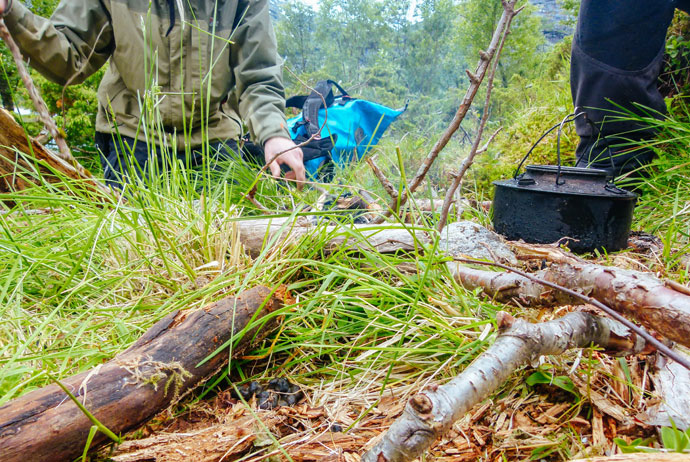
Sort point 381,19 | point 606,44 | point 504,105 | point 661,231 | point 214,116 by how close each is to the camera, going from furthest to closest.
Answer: point 381,19
point 504,105
point 214,116
point 606,44
point 661,231

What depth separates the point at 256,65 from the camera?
3.03m

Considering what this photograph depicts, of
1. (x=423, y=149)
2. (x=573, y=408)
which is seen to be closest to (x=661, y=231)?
(x=573, y=408)

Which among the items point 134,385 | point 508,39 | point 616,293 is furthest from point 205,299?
point 508,39

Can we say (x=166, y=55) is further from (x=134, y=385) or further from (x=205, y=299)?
(x=134, y=385)

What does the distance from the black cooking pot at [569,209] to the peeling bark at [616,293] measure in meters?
0.88

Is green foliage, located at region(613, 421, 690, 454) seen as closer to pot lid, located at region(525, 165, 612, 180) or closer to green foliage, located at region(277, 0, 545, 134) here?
pot lid, located at region(525, 165, 612, 180)

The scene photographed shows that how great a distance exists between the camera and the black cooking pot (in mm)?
1862

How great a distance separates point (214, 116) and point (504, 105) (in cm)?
1061

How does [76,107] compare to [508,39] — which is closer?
[76,107]

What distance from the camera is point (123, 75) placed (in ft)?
9.57

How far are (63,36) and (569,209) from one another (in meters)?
3.36

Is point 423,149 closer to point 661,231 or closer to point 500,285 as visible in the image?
point 661,231

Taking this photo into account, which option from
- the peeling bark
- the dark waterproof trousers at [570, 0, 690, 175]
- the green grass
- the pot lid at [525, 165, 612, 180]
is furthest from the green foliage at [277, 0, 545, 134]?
the peeling bark

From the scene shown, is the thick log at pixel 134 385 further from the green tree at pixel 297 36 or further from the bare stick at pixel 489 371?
the green tree at pixel 297 36
